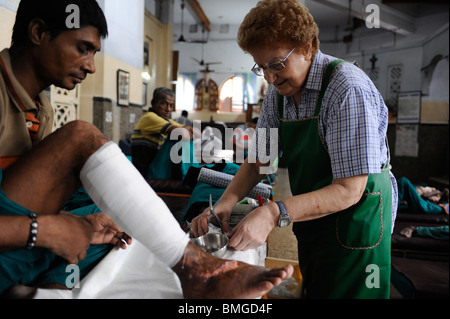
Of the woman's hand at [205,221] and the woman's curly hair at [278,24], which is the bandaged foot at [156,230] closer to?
the woman's hand at [205,221]

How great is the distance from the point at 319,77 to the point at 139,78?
499cm

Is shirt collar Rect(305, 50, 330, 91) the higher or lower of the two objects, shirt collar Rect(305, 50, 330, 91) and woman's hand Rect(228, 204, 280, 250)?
the higher

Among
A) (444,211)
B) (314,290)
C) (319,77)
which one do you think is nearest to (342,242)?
(314,290)

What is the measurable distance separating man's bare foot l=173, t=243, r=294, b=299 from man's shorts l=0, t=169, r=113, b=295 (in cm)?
34

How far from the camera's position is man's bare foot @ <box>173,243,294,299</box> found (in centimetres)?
86

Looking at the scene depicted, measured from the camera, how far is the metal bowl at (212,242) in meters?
1.13

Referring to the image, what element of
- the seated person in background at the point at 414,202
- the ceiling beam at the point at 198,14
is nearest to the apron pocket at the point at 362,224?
the seated person in background at the point at 414,202

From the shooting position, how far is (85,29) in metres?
0.99

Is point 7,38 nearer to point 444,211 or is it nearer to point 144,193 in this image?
point 144,193

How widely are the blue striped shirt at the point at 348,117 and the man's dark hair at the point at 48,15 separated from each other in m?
0.80

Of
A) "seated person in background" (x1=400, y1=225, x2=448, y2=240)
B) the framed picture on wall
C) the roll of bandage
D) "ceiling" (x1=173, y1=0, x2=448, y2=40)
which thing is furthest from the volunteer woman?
"ceiling" (x1=173, y1=0, x2=448, y2=40)

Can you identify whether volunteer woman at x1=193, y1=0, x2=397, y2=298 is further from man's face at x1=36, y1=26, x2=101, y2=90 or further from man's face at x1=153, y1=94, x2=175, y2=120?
man's face at x1=153, y1=94, x2=175, y2=120

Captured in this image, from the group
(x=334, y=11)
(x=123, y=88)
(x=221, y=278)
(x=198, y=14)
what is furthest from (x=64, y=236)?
(x=334, y=11)

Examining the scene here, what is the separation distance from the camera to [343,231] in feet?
4.01
